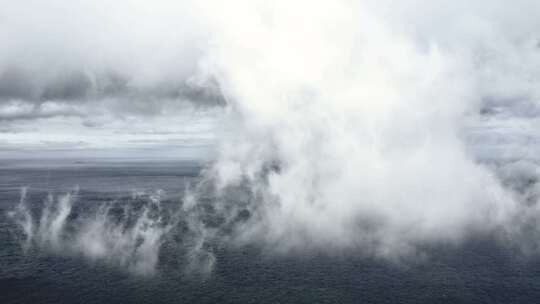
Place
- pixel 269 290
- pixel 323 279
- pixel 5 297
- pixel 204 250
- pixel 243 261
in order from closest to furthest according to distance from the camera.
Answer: pixel 5 297
pixel 269 290
pixel 323 279
pixel 243 261
pixel 204 250

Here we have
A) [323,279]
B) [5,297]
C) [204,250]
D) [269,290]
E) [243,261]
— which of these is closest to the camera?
[5,297]

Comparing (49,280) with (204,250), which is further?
(204,250)

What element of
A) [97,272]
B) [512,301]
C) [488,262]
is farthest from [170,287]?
[488,262]

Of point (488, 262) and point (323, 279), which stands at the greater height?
point (488, 262)

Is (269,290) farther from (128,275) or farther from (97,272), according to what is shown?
(97,272)

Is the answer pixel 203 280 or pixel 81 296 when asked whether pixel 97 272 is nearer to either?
pixel 81 296

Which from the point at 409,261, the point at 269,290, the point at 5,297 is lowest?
the point at 5,297

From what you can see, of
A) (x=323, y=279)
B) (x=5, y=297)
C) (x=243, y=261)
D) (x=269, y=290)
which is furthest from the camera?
(x=243, y=261)

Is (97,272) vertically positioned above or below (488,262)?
below

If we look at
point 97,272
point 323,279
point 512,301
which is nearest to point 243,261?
point 323,279
